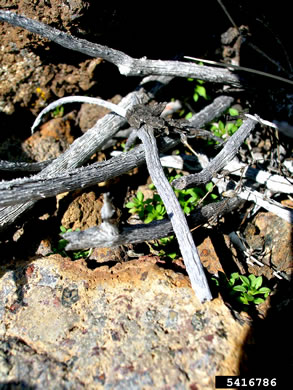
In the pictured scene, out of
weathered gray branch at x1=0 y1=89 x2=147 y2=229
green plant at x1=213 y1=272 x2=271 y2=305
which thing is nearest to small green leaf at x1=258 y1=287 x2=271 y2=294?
green plant at x1=213 y1=272 x2=271 y2=305

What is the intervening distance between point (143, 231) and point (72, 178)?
78 centimetres

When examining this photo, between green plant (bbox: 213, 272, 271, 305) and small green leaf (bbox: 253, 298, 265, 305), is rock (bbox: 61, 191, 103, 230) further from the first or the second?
small green leaf (bbox: 253, 298, 265, 305)

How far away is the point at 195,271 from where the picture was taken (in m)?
2.42

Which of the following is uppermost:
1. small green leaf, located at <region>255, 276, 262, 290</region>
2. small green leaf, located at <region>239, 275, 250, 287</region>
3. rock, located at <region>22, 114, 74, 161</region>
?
rock, located at <region>22, 114, 74, 161</region>

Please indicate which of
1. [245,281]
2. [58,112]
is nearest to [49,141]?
[58,112]

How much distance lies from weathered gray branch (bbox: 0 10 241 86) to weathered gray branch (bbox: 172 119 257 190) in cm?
70

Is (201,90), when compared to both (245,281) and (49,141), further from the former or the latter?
(245,281)

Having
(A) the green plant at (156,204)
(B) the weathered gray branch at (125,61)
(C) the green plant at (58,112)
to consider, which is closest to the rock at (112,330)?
(A) the green plant at (156,204)


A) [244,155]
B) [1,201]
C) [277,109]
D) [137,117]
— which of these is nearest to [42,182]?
[1,201]

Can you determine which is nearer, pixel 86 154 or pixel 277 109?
pixel 86 154

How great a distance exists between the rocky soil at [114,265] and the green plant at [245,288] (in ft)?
0.29

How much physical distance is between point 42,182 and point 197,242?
4.93 ft

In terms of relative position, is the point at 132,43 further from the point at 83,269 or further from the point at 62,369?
the point at 62,369

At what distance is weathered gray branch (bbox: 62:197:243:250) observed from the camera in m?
2.45
